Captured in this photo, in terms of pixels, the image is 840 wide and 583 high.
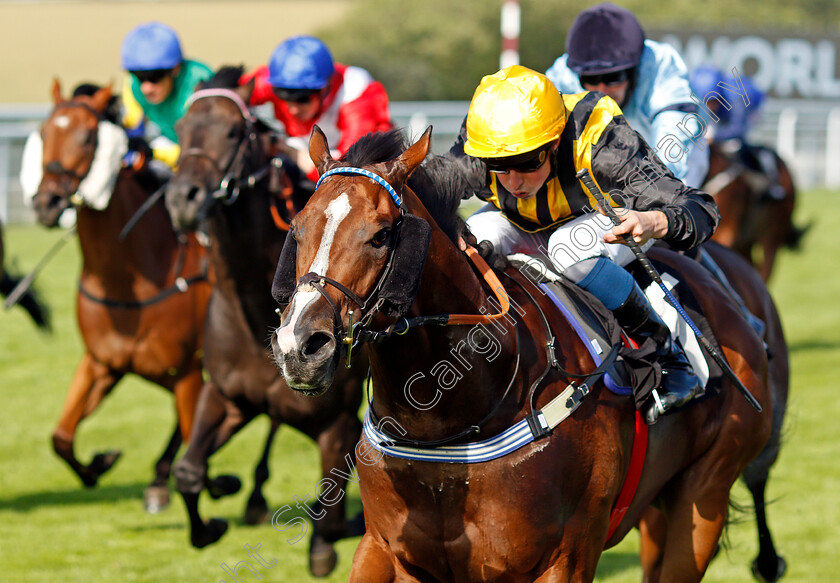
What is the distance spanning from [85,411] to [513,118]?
3.60 m

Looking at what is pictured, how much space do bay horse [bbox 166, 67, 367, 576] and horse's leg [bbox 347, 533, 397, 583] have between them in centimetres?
155

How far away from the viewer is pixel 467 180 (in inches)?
106

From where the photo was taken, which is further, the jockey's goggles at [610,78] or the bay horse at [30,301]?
the bay horse at [30,301]

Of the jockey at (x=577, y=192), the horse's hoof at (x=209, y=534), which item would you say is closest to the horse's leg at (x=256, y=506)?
the horse's hoof at (x=209, y=534)

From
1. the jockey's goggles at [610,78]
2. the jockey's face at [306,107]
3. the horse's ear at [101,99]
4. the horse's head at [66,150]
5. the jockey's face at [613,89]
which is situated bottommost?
the horse's head at [66,150]

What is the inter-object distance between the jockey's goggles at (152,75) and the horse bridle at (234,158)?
1136 mm

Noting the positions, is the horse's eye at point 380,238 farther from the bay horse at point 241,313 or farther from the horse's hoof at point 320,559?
the horse's hoof at point 320,559

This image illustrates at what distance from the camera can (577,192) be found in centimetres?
295

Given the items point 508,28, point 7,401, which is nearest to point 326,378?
point 7,401

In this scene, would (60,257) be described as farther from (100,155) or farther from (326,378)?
(326,378)

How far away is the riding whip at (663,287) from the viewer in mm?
2658

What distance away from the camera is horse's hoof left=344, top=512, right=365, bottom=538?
175 inches

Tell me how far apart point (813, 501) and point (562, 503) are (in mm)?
3626

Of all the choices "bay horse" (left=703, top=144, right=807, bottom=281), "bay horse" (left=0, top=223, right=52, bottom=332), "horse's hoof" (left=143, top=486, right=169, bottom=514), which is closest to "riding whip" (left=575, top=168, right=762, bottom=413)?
"horse's hoof" (left=143, top=486, right=169, bottom=514)
